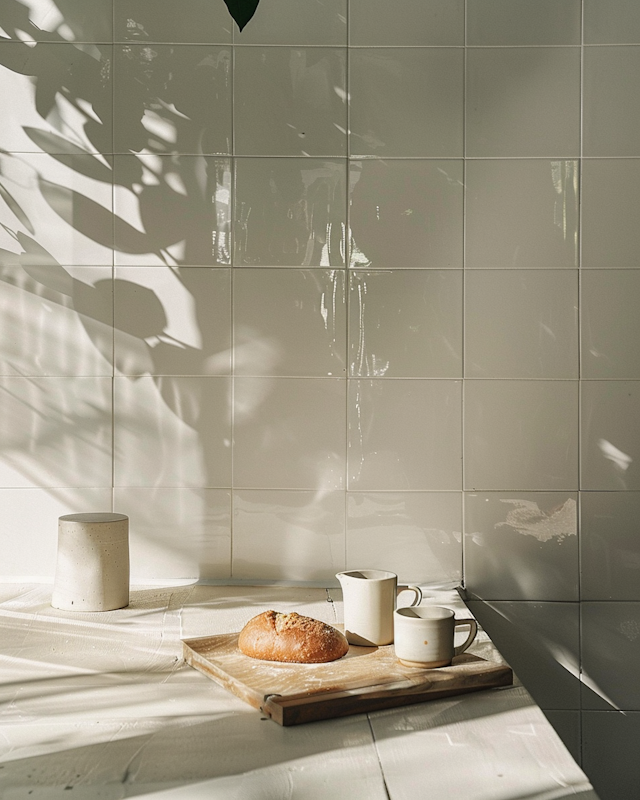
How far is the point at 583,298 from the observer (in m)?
1.82

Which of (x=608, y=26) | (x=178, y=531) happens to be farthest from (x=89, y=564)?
(x=608, y=26)

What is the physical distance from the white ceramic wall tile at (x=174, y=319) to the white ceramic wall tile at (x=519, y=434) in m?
0.61

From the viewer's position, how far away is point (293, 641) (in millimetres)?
1183

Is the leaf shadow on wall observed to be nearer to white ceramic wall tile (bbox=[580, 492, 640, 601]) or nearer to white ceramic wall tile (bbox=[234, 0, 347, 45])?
white ceramic wall tile (bbox=[234, 0, 347, 45])

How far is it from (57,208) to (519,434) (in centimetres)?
123

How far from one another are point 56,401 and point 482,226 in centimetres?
110

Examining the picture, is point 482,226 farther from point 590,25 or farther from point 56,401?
point 56,401

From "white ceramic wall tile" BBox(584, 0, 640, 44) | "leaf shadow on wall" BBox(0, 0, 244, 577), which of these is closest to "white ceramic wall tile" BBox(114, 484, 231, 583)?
"leaf shadow on wall" BBox(0, 0, 244, 577)

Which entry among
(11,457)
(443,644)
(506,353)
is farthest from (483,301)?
(11,457)

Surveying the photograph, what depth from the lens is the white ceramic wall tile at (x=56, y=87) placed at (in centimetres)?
181

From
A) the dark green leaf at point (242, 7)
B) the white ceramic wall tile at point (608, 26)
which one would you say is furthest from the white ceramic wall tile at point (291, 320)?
the dark green leaf at point (242, 7)

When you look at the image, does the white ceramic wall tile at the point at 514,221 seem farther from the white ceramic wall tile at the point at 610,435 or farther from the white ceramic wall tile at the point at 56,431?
the white ceramic wall tile at the point at 56,431

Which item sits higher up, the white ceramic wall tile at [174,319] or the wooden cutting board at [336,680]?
the white ceramic wall tile at [174,319]

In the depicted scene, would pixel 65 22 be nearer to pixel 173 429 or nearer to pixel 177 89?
pixel 177 89
